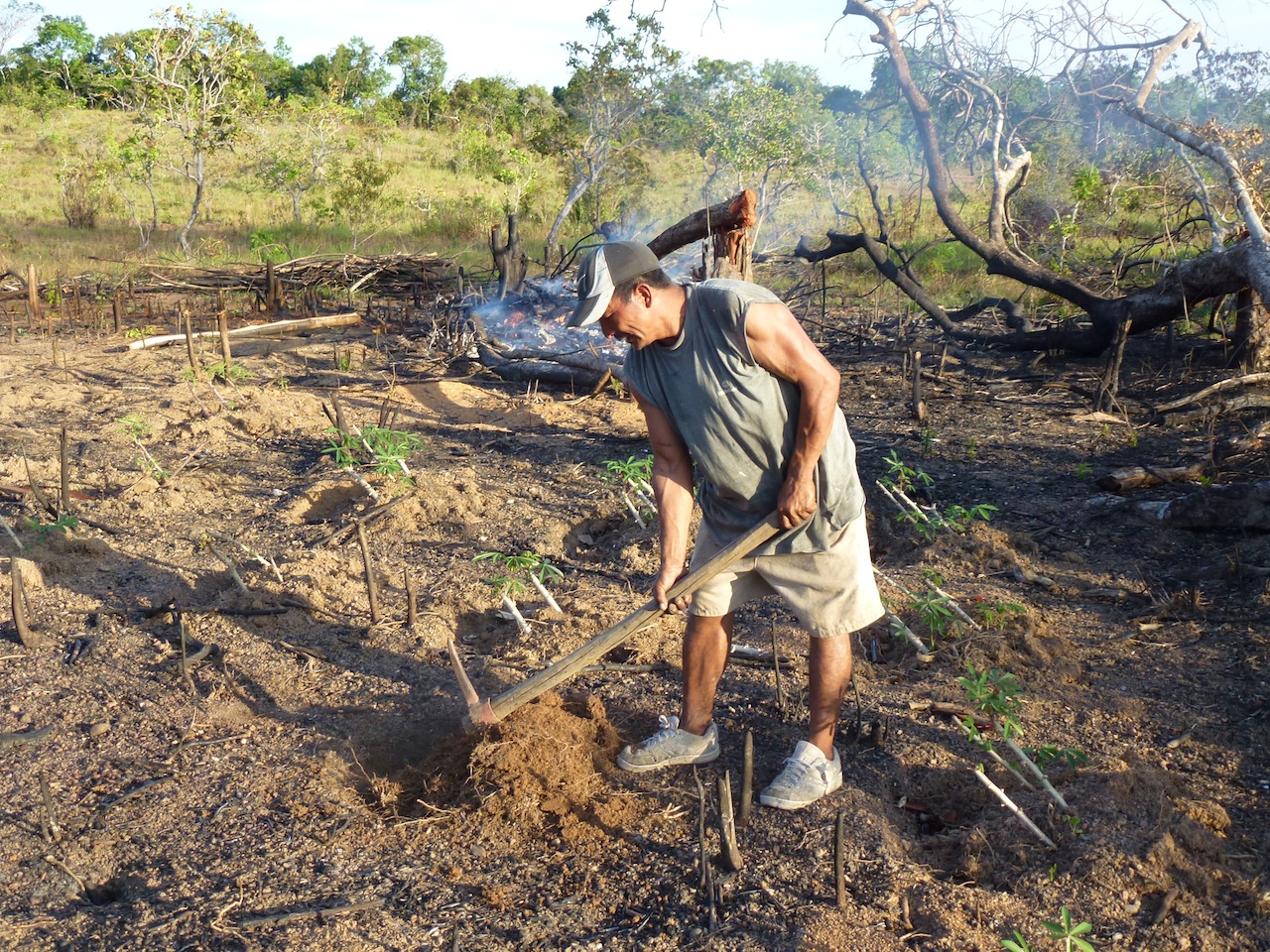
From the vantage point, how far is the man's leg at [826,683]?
265 cm

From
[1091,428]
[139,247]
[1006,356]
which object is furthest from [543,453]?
[139,247]

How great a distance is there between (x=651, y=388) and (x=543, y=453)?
3.56 metres

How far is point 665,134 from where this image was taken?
1742 cm

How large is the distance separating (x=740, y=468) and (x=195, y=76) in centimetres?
1667

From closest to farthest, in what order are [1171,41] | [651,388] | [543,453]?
[651,388] < [543,453] < [1171,41]

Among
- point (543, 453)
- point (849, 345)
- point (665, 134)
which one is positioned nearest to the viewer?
point (543, 453)

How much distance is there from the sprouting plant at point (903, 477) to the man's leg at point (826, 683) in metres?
2.02

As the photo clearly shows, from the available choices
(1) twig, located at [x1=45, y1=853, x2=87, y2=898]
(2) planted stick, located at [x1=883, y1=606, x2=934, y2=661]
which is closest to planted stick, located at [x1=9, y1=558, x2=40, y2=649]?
(1) twig, located at [x1=45, y1=853, x2=87, y2=898]

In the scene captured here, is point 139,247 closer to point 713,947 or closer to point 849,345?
point 849,345

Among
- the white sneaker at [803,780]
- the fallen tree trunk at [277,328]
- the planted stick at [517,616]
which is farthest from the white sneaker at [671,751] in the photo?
the fallen tree trunk at [277,328]

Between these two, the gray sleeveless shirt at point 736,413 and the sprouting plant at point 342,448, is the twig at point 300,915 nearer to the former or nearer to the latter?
the gray sleeveless shirt at point 736,413

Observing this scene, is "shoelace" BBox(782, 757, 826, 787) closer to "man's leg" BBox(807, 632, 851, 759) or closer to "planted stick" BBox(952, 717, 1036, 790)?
"man's leg" BBox(807, 632, 851, 759)

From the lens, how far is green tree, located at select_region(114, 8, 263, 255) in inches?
606

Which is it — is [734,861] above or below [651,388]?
below
